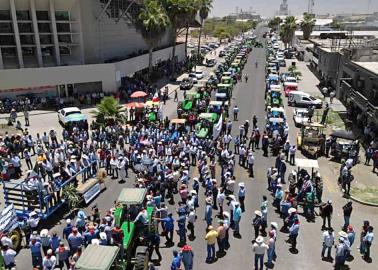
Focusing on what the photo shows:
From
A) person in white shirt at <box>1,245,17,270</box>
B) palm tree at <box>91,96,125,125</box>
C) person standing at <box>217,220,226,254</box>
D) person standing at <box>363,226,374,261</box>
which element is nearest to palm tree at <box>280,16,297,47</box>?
palm tree at <box>91,96,125,125</box>

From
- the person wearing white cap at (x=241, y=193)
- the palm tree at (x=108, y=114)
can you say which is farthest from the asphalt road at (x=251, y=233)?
the palm tree at (x=108, y=114)

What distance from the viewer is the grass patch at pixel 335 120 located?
33.8m

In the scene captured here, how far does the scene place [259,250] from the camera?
1412 cm

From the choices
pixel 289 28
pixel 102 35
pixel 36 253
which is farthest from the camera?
pixel 289 28

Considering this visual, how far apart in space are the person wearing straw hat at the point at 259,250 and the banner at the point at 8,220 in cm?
968

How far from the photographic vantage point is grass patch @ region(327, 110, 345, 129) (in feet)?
111

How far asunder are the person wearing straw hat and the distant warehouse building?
32235 millimetres

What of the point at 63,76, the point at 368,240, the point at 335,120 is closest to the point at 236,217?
the point at 368,240

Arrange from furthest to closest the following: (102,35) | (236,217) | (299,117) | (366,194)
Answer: (102,35) → (299,117) → (366,194) → (236,217)

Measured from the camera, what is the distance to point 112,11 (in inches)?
1970

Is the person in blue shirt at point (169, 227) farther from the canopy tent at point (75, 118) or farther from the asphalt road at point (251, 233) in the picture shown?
the canopy tent at point (75, 118)

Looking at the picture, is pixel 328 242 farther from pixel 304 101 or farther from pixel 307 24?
pixel 307 24

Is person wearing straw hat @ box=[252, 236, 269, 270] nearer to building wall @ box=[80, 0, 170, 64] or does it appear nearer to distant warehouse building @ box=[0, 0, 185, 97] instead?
distant warehouse building @ box=[0, 0, 185, 97]

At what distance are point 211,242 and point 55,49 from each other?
33743 millimetres
